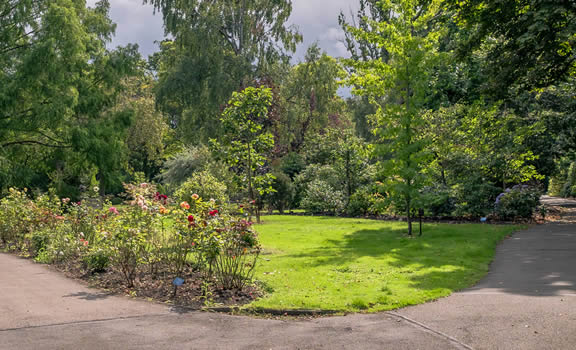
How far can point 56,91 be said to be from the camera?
2270cm

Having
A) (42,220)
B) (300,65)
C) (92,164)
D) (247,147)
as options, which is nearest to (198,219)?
(42,220)

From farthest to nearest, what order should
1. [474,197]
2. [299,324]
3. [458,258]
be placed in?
[474,197]
[458,258]
[299,324]

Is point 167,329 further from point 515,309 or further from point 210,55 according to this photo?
point 210,55

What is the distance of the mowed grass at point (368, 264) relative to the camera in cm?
756

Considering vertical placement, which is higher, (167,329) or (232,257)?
(232,257)

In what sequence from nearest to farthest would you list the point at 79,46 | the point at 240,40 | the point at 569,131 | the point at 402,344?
the point at 402,344 → the point at 569,131 → the point at 79,46 → the point at 240,40

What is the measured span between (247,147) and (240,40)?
59.2ft

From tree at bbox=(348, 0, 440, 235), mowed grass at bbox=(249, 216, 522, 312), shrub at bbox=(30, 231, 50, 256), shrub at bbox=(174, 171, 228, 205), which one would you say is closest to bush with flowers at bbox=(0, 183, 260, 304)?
shrub at bbox=(30, 231, 50, 256)

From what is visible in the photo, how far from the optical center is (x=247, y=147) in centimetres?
1827

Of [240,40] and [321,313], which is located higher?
[240,40]

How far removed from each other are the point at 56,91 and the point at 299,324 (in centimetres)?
2065

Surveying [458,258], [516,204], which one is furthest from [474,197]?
[458,258]

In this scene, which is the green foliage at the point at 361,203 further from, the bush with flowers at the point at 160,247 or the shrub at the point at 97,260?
the shrub at the point at 97,260

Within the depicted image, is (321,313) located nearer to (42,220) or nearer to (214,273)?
(214,273)
